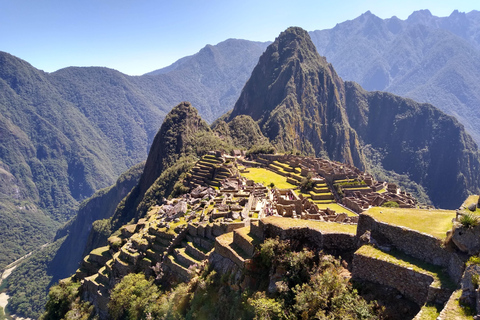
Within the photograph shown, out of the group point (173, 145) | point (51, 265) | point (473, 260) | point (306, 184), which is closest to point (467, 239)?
point (473, 260)

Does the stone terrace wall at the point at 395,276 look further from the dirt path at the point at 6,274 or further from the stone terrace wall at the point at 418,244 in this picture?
the dirt path at the point at 6,274

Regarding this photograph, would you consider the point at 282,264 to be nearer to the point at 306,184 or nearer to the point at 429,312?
the point at 429,312

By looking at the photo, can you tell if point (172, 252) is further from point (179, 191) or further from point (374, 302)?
point (179, 191)

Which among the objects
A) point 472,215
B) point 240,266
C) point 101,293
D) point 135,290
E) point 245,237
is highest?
point 472,215

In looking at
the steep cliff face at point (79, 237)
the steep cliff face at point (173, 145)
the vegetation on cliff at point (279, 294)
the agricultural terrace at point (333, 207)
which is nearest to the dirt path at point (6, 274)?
the steep cliff face at point (79, 237)

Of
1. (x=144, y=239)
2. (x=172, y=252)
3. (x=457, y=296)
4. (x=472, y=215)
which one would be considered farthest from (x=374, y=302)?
(x=144, y=239)

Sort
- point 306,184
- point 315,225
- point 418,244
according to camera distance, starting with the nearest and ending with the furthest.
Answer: point 418,244
point 315,225
point 306,184
